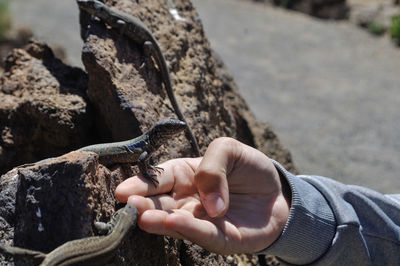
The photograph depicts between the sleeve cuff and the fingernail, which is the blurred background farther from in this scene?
the fingernail

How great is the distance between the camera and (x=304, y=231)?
3.20 m

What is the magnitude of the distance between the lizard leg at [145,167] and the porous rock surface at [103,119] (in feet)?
0.50

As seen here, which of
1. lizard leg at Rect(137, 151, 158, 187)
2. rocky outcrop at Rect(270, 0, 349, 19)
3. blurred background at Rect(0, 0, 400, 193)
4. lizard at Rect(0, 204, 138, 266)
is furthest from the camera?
rocky outcrop at Rect(270, 0, 349, 19)

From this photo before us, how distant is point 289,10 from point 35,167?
16142 mm

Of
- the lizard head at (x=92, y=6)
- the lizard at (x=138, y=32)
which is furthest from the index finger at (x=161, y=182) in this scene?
the lizard head at (x=92, y=6)

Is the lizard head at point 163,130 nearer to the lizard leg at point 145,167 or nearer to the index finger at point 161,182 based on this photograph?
the lizard leg at point 145,167

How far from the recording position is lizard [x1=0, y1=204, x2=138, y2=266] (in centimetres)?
A: 238

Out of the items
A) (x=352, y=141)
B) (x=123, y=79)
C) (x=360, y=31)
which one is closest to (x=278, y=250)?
(x=123, y=79)

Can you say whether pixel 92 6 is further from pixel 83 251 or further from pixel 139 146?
pixel 83 251

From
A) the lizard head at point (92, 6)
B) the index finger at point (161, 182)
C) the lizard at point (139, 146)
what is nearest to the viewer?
the index finger at point (161, 182)

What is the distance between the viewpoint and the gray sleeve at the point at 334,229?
3.19 metres

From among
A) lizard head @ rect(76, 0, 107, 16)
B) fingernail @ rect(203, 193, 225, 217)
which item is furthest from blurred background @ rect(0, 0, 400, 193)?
fingernail @ rect(203, 193, 225, 217)

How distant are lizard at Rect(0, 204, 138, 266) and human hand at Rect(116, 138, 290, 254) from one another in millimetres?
167

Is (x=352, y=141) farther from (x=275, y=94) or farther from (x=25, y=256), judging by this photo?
(x=25, y=256)
